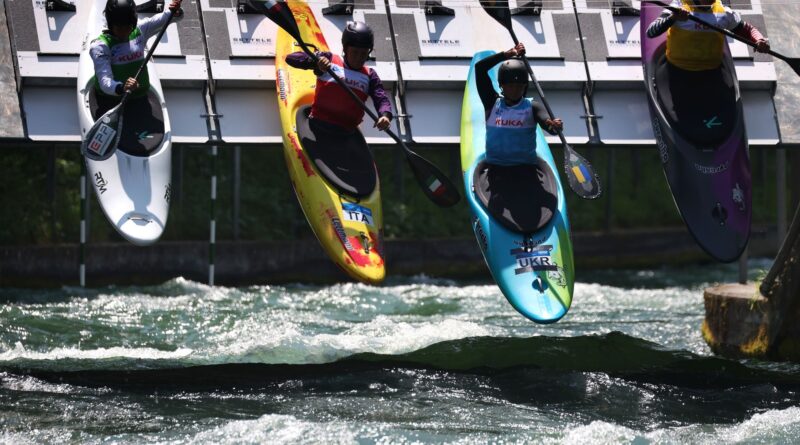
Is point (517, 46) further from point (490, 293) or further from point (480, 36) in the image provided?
point (490, 293)

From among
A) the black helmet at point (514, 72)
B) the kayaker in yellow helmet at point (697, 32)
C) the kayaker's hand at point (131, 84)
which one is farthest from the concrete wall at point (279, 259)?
the kayaker's hand at point (131, 84)

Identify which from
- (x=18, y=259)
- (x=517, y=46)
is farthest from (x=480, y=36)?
(x=18, y=259)

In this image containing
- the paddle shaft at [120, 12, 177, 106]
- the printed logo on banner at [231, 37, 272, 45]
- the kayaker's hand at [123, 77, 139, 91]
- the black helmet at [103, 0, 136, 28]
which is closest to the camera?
the kayaker's hand at [123, 77, 139, 91]

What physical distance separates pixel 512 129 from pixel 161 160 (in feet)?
8.40

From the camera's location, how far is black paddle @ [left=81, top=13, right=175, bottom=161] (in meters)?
9.13

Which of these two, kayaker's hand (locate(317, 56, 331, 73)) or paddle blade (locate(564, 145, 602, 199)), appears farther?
kayaker's hand (locate(317, 56, 331, 73))

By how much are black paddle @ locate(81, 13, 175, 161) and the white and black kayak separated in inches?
5.8

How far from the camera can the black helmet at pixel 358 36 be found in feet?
32.0

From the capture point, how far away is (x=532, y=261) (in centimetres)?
923

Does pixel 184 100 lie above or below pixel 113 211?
above

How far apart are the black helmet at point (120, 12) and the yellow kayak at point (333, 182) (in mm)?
1332

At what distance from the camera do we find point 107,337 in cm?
1123

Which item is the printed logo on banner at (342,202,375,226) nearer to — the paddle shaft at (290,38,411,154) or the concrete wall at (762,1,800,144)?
the paddle shaft at (290,38,411,154)

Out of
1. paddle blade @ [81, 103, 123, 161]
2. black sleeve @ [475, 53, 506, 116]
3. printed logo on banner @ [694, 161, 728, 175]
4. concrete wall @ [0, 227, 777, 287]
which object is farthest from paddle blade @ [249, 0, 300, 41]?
concrete wall @ [0, 227, 777, 287]
